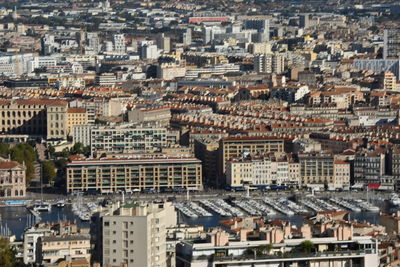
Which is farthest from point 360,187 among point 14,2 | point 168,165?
point 14,2

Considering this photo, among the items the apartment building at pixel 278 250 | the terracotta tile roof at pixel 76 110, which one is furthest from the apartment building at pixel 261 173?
the apartment building at pixel 278 250

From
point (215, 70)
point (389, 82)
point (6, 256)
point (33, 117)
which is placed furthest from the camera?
point (215, 70)

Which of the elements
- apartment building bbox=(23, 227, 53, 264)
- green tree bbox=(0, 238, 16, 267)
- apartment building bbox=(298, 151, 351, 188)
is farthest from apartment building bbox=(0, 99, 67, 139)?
green tree bbox=(0, 238, 16, 267)

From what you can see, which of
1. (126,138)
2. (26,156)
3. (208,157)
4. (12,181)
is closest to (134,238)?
(12,181)

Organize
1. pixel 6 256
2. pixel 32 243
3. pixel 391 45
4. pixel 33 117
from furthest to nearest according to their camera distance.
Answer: pixel 391 45 < pixel 33 117 < pixel 32 243 < pixel 6 256

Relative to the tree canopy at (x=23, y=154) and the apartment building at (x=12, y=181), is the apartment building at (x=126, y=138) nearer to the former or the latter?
the tree canopy at (x=23, y=154)

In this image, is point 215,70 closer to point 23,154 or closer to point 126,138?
point 126,138

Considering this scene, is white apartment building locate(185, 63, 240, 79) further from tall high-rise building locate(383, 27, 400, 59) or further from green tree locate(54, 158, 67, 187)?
green tree locate(54, 158, 67, 187)
